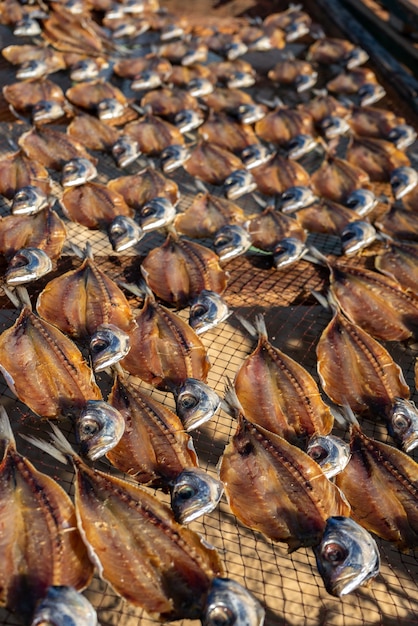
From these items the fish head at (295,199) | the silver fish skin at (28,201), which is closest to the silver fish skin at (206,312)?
the fish head at (295,199)

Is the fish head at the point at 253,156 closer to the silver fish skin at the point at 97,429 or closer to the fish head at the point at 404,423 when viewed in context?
the fish head at the point at 404,423

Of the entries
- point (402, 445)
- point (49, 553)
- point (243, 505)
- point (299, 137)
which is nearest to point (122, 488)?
point (49, 553)

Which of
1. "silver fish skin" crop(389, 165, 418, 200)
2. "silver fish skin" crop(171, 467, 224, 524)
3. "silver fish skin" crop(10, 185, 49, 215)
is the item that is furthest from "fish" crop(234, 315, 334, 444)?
"silver fish skin" crop(389, 165, 418, 200)

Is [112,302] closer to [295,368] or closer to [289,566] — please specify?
[295,368]

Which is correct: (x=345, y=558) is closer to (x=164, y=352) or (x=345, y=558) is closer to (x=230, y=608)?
(x=230, y=608)

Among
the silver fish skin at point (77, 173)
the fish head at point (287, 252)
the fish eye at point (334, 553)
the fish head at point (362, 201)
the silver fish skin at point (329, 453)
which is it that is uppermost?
the fish head at point (362, 201)

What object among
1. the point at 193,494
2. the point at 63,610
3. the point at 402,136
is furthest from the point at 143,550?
the point at 402,136

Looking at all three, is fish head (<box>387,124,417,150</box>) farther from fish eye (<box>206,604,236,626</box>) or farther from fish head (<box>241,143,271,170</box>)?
fish eye (<box>206,604,236,626</box>)
